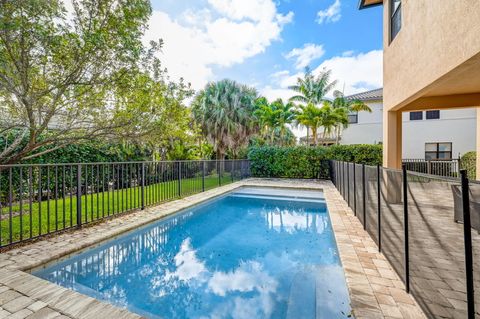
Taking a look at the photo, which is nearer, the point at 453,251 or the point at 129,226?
the point at 453,251

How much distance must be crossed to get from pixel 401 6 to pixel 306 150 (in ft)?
31.0

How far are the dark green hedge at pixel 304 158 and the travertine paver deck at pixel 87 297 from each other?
9.78m

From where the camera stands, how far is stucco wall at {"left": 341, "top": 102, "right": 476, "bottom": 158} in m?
16.3

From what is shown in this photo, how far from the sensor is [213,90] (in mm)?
18062

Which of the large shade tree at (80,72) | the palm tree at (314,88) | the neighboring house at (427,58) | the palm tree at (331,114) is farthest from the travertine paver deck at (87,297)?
the palm tree at (314,88)

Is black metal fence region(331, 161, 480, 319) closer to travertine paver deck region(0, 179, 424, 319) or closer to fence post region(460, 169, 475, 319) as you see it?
fence post region(460, 169, 475, 319)

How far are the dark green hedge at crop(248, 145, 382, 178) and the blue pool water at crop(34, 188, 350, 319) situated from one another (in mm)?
8305

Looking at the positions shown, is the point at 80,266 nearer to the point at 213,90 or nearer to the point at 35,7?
the point at 35,7

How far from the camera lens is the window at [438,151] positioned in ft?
55.3

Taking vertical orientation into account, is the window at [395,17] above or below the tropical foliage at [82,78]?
above

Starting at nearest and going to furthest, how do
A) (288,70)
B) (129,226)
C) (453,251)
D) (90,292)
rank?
(453,251), (90,292), (129,226), (288,70)

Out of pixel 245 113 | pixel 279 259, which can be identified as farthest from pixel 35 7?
pixel 245 113

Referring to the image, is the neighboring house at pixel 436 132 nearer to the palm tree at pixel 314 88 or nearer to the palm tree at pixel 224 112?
the palm tree at pixel 314 88

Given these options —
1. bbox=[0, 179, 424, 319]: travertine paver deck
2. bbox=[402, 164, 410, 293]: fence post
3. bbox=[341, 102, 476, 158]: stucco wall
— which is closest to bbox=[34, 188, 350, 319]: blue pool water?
bbox=[0, 179, 424, 319]: travertine paver deck
